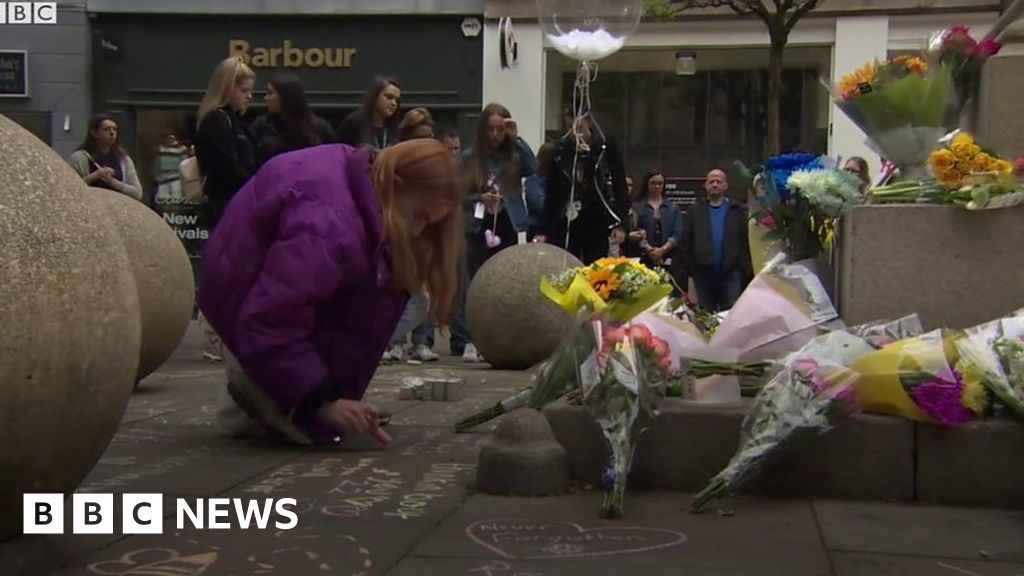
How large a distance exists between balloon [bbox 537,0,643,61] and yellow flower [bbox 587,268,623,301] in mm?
4538

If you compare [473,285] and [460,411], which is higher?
[473,285]

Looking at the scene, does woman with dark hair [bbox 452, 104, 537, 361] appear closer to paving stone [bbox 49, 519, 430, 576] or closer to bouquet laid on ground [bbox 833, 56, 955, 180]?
bouquet laid on ground [bbox 833, 56, 955, 180]

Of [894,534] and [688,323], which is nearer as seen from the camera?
[894,534]

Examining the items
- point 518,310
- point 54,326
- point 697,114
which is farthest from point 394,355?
point 697,114

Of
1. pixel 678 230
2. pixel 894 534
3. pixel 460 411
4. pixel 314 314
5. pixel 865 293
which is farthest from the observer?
pixel 678 230

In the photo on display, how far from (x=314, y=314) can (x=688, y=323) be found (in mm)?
1438

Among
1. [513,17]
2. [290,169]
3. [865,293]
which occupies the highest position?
[513,17]

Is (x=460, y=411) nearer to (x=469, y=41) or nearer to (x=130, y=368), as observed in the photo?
(x=130, y=368)

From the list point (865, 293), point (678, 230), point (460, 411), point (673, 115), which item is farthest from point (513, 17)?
point (865, 293)

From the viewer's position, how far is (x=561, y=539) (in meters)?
3.71

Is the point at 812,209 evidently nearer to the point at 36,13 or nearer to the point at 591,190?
the point at 591,190

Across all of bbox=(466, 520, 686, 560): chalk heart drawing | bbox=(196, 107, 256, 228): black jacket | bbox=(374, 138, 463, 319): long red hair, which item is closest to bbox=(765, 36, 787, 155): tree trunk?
bbox=(196, 107, 256, 228): black jacket

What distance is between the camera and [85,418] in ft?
10.2

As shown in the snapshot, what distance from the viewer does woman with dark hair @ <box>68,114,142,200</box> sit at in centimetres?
923
